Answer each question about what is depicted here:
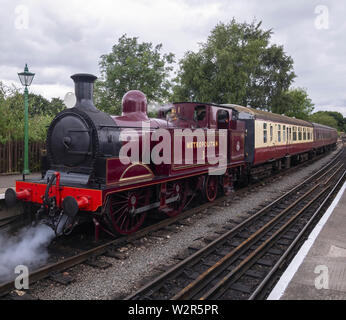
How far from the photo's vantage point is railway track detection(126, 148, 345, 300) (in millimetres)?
4293

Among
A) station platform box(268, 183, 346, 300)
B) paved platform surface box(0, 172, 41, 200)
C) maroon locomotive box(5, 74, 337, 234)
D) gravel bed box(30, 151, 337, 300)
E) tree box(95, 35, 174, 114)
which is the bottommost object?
gravel bed box(30, 151, 337, 300)

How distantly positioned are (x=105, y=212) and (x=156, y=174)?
1864mm

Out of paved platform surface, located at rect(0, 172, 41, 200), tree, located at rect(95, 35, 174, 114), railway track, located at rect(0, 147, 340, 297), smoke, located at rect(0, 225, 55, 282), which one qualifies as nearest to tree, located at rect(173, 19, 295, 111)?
tree, located at rect(95, 35, 174, 114)

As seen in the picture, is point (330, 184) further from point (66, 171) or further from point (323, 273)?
point (66, 171)

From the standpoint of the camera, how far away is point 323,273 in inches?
171

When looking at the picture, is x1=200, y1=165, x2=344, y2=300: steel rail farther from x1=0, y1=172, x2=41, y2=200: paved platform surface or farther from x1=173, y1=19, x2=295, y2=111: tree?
x1=173, y1=19, x2=295, y2=111: tree

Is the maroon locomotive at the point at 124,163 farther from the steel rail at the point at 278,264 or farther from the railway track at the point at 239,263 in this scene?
the steel rail at the point at 278,264

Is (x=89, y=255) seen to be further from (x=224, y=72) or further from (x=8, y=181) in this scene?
(x=224, y=72)

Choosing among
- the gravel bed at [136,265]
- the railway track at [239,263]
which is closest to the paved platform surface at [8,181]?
the gravel bed at [136,265]

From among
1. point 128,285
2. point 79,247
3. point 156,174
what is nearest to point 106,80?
point 156,174

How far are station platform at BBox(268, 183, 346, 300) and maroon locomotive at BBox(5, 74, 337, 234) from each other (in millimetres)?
3092

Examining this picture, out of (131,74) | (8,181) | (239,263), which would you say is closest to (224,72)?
(131,74)

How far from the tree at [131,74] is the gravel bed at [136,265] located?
36.6ft

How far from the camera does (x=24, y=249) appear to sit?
5.70 m
